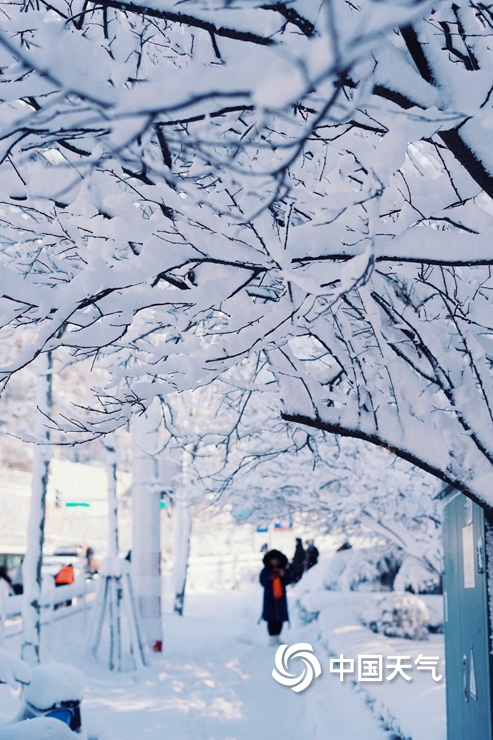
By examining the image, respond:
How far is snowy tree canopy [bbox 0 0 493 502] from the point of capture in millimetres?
2139

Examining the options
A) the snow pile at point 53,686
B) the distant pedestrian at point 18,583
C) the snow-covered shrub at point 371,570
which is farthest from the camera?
the snow-covered shrub at point 371,570

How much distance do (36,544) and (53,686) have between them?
4.92 meters

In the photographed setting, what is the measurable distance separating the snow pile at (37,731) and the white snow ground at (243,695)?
3.98 feet

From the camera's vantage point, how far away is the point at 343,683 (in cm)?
1009

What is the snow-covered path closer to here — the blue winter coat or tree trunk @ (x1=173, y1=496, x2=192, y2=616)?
the blue winter coat

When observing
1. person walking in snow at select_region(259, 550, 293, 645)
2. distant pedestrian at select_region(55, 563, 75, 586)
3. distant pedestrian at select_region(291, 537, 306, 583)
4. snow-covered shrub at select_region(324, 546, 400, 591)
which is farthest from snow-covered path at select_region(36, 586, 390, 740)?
distant pedestrian at select_region(291, 537, 306, 583)

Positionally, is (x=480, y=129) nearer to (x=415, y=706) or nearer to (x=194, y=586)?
(x=415, y=706)

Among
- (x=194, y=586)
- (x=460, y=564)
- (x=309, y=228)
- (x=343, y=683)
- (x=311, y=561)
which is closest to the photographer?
(x=309, y=228)

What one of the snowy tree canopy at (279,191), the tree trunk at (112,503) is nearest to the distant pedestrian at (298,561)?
the tree trunk at (112,503)

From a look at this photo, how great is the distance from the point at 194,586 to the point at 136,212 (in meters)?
27.7

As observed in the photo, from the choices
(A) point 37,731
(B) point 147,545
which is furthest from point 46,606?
(A) point 37,731

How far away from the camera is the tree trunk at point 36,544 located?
9414 mm

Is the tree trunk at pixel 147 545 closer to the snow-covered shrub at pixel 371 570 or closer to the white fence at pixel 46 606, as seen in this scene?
the white fence at pixel 46 606

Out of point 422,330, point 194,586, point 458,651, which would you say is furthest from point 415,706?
point 194,586
